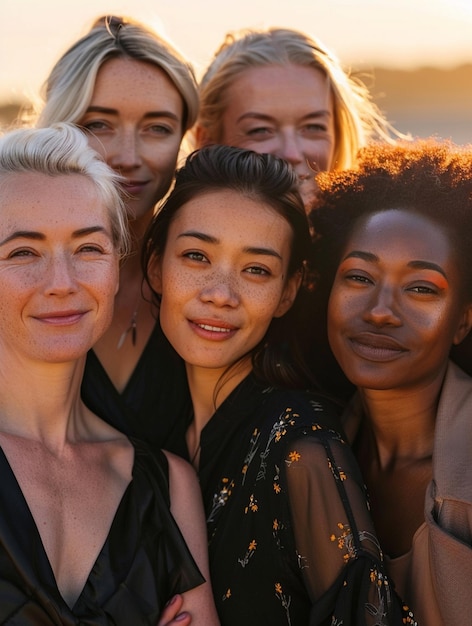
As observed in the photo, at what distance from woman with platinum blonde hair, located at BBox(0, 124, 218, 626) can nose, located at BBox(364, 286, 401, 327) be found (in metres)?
0.82

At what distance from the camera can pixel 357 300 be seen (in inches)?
137

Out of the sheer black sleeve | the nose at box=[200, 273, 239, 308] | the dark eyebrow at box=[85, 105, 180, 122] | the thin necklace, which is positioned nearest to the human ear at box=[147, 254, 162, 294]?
the nose at box=[200, 273, 239, 308]

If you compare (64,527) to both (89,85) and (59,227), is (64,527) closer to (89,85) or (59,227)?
(59,227)

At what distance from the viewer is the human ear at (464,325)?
352cm

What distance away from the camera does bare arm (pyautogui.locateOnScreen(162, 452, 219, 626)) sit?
3199 millimetres

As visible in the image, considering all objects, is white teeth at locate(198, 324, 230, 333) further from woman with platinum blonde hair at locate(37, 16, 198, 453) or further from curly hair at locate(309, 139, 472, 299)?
woman with platinum blonde hair at locate(37, 16, 198, 453)

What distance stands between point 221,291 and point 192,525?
31.2 inches

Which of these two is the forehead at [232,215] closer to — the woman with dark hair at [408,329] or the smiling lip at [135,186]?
the woman with dark hair at [408,329]

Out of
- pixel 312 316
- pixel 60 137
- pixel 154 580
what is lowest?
pixel 154 580

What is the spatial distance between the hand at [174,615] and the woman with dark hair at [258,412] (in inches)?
6.0

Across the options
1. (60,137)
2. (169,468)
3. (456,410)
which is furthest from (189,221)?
(456,410)

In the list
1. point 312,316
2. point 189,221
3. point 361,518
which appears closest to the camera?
point 361,518

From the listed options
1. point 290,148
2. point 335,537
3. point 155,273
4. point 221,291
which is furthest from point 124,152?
point 335,537

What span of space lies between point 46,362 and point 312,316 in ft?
3.85
